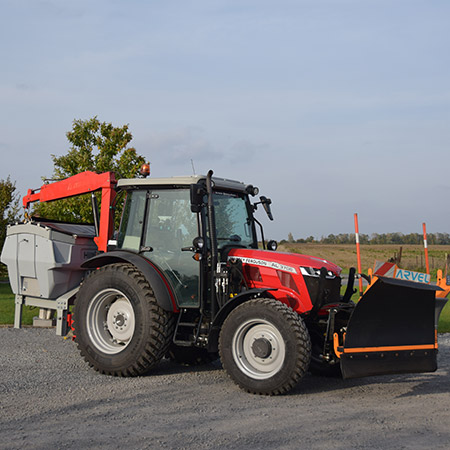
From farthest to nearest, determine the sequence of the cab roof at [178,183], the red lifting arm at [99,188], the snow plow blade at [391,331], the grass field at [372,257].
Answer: the grass field at [372,257] < the red lifting arm at [99,188] < the cab roof at [178,183] < the snow plow blade at [391,331]

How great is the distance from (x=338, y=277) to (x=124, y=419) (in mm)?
3154

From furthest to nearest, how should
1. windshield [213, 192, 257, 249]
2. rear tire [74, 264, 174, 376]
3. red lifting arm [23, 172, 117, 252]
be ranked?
red lifting arm [23, 172, 117, 252]
windshield [213, 192, 257, 249]
rear tire [74, 264, 174, 376]

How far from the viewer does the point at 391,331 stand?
6.43 metres

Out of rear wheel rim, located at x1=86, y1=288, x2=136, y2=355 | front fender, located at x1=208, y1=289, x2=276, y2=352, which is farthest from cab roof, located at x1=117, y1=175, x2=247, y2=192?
front fender, located at x1=208, y1=289, x2=276, y2=352

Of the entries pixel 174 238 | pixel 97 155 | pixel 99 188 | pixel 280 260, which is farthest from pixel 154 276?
pixel 97 155

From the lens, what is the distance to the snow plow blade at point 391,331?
6.26 m

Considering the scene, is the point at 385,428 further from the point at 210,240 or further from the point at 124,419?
the point at 210,240

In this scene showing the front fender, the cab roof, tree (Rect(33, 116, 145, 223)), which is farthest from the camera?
tree (Rect(33, 116, 145, 223))

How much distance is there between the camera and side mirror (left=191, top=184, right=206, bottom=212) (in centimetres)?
689

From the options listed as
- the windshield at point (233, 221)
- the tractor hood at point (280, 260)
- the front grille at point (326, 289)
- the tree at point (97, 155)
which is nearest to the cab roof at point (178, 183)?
the windshield at point (233, 221)

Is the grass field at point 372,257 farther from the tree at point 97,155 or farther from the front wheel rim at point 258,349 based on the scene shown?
the front wheel rim at point 258,349

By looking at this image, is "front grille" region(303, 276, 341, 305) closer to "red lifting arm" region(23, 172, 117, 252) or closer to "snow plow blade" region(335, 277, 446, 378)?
"snow plow blade" region(335, 277, 446, 378)

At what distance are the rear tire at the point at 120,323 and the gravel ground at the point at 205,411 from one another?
0.22 meters

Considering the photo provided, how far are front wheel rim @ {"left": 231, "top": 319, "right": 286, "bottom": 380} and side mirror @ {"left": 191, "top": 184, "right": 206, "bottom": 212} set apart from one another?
1.44 m
